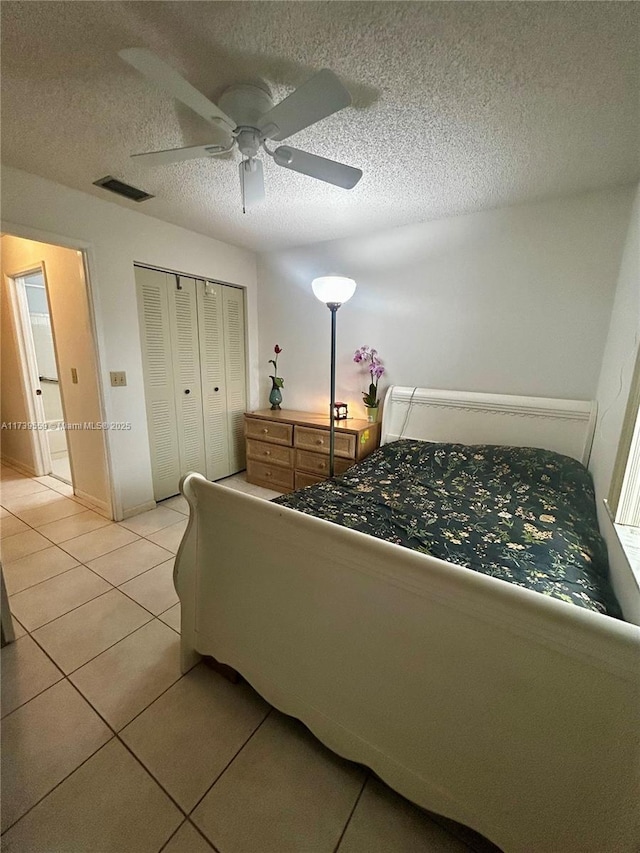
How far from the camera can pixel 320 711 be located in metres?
1.04

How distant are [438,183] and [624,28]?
3.34 ft

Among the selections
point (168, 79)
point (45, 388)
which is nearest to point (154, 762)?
point (168, 79)

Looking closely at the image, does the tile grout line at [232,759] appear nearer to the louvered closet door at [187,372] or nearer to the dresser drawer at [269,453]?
the dresser drawer at [269,453]

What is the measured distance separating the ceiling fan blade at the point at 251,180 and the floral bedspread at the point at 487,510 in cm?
156

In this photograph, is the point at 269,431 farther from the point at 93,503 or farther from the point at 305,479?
the point at 93,503

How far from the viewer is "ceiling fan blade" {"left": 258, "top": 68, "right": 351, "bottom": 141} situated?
3.38 feet

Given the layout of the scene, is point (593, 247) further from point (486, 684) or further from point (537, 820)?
point (537, 820)

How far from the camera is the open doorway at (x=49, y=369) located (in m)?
2.54

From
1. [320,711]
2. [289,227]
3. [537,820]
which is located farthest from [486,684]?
[289,227]

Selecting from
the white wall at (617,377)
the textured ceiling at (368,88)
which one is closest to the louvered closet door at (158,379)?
the textured ceiling at (368,88)

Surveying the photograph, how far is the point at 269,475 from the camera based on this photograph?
3248 millimetres

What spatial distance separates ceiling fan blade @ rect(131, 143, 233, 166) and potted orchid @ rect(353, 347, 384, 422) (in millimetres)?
1829

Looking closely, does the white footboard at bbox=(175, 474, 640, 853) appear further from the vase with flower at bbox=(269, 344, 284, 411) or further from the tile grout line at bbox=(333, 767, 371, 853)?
the vase with flower at bbox=(269, 344, 284, 411)

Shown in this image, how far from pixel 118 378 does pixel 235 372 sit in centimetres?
118
